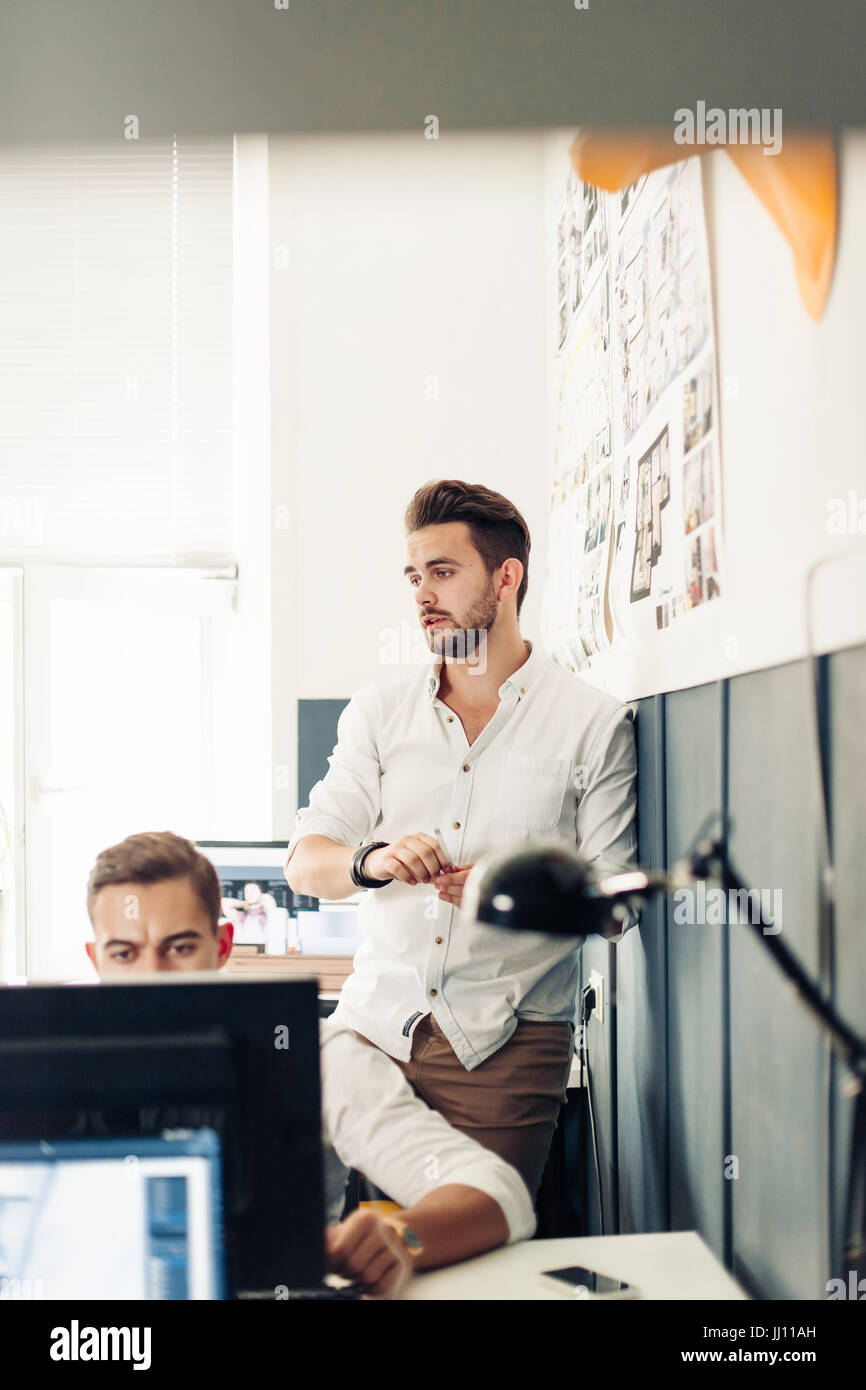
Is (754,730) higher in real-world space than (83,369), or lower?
lower

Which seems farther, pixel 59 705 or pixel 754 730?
pixel 59 705

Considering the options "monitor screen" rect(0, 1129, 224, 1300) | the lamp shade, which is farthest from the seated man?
the lamp shade

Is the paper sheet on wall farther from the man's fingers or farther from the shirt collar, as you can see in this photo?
the man's fingers

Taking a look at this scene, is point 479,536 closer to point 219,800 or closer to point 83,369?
point 219,800

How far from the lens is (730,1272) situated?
131cm

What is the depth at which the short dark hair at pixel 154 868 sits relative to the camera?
1.45 metres

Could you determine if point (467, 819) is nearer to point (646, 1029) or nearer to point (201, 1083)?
point (646, 1029)

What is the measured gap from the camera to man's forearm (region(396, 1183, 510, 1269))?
1093 millimetres

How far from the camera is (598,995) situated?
2.37 m

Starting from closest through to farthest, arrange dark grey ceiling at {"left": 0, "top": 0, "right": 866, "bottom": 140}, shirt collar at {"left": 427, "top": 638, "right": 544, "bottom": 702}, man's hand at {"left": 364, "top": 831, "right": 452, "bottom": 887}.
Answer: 1. dark grey ceiling at {"left": 0, "top": 0, "right": 866, "bottom": 140}
2. man's hand at {"left": 364, "top": 831, "right": 452, "bottom": 887}
3. shirt collar at {"left": 427, "top": 638, "right": 544, "bottom": 702}

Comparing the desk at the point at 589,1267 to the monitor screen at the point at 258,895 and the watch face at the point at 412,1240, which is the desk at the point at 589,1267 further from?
→ the monitor screen at the point at 258,895

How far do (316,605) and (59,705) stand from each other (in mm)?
826

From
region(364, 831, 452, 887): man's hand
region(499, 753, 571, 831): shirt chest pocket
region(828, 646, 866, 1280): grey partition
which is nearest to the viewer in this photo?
region(828, 646, 866, 1280): grey partition
